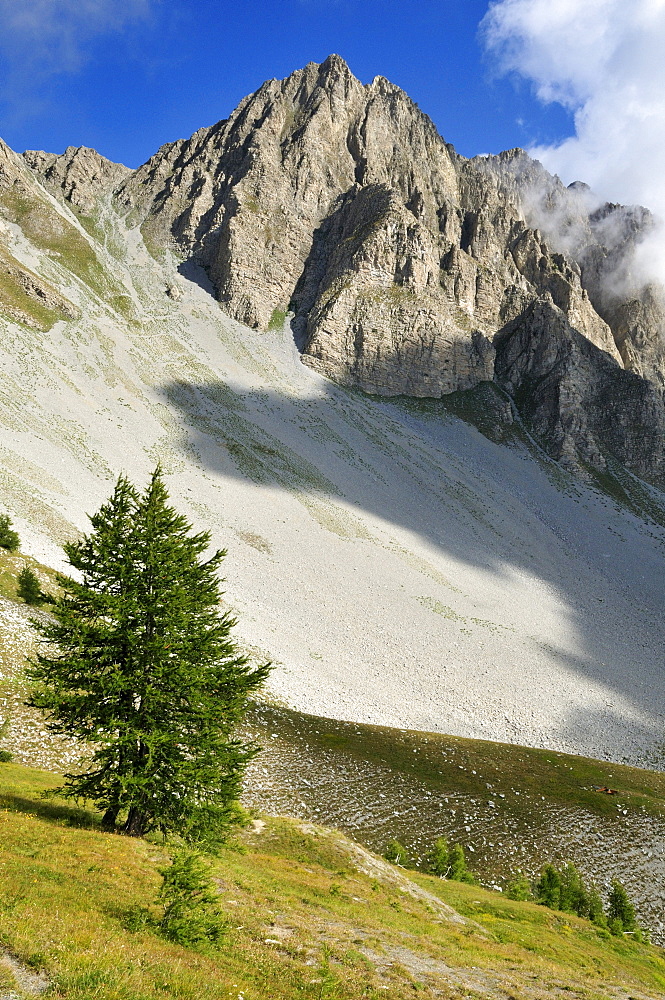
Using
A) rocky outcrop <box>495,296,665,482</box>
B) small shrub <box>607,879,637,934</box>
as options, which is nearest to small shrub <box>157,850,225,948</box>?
small shrub <box>607,879,637,934</box>

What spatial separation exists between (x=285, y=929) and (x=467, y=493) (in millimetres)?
74387

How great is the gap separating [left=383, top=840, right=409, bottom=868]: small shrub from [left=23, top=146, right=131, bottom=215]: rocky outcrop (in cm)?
14285

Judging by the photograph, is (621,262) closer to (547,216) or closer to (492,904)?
(547,216)

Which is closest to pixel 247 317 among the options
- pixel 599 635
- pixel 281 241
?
pixel 281 241

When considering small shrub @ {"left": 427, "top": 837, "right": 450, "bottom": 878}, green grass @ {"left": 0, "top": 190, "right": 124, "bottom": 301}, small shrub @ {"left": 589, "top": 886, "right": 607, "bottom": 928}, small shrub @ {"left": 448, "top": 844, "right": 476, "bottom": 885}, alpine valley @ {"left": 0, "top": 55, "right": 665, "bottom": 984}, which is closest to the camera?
small shrub @ {"left": 589, "top": 886, "right": 607, "bottom": 928}

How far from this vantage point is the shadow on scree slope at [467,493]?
57062mm

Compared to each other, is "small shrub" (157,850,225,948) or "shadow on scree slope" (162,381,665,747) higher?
"shadow on scree slope" (162,381,665,747)

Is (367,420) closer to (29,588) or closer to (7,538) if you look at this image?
(7,538)

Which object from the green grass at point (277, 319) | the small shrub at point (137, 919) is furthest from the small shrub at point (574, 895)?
the green grass at point (277, 319)

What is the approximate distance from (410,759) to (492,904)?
983cm

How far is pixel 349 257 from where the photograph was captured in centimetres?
11469

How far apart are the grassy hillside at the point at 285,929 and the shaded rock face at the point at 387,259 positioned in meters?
93.6

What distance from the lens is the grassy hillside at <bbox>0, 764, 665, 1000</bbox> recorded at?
6.39 m

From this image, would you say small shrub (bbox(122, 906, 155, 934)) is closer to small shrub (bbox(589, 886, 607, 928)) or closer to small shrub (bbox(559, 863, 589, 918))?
small shrub (bbox(559, 863, 589, 918))
